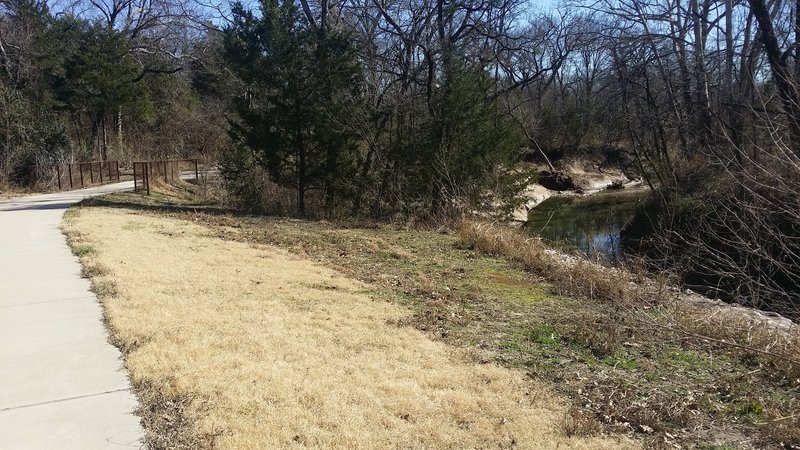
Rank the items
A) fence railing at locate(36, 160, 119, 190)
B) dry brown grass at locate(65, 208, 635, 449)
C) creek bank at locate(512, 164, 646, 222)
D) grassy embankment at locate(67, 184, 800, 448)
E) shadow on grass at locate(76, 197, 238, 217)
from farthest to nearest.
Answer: creek bank at locate(512, 164, 646, 222) → fence railing at locate(36, 160, 119, 190) → shadow on grass at locate(76, 197, 238, 217) → grassy embankment at locate(67, 184, 800, 448) → dry brown grass at locate(65, 208, 635, 449)

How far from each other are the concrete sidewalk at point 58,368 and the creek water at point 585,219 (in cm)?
1133

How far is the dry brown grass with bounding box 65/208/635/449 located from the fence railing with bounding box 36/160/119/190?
21.2 metres

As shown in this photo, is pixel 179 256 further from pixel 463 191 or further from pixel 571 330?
pixel 463 191

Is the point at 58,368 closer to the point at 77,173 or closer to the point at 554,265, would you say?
the point at 554,265

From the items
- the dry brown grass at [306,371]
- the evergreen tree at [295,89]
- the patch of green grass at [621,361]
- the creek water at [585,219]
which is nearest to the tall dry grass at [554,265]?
the creek water at [585,219]

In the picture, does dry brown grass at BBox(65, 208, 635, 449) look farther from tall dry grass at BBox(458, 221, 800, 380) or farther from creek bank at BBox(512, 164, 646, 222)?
creek bank at BBox(512, 164, 646, 222)

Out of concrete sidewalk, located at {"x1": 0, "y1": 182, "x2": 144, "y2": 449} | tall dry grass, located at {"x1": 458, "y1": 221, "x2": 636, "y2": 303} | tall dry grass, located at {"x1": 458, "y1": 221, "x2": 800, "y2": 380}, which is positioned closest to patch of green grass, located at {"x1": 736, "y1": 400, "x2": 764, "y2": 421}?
tall dry grass, located at {"x1": 458, "y1": 221, "x2": 800, "y2": 380}

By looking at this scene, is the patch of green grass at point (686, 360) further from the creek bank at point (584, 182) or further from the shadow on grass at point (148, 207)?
the creek bank at point (584, 182)

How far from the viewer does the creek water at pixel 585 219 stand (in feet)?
64.9

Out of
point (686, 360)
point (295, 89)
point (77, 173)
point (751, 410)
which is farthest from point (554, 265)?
point (77, 173)

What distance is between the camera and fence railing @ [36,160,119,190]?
88.5 ft

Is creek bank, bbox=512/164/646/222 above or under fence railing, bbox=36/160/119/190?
under

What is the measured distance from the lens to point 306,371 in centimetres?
524

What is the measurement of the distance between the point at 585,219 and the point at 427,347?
21.9m
